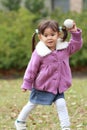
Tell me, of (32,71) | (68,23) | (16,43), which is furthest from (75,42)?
(16,43)

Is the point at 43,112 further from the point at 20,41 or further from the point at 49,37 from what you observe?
the point at 20,41

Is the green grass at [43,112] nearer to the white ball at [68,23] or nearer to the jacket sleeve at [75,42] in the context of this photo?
the jacket sleeve at [75,42]

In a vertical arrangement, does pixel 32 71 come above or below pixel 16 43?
above

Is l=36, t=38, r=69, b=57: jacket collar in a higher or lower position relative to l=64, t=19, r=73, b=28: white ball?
lower

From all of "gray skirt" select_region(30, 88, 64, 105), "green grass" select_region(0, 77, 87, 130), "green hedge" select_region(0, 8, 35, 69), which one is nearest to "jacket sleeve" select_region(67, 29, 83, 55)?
"gray skirt" select_region(30, 88, 64, 105)

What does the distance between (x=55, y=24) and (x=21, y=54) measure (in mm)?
10546

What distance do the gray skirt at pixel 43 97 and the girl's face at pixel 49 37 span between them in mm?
540

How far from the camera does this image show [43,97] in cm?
552

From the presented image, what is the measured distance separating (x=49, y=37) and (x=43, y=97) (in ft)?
2.25

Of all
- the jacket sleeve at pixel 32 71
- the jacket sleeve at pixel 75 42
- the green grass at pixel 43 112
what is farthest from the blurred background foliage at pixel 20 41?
the jacket sleeve at pixel 32 71

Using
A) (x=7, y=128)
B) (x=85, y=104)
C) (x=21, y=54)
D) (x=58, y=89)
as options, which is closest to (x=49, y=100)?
(x=58, y=89)

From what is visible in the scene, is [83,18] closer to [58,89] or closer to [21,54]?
[21,54]

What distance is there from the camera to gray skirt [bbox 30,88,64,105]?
5.48 meters

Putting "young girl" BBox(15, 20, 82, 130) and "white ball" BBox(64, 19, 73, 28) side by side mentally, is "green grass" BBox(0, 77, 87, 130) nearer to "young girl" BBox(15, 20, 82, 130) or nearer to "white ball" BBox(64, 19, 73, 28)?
"young girl" BBox(15, 20, 82, 130)
